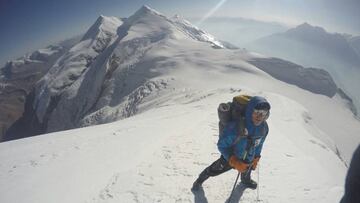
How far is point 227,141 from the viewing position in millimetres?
5371

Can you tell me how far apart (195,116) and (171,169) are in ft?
20.8

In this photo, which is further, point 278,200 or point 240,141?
point 278,200

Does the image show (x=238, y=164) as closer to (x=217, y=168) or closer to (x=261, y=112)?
(x=217, y=168)

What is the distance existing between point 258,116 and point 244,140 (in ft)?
1.73

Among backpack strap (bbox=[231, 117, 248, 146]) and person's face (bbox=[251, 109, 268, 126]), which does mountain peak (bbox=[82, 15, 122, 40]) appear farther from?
person's face (bbox=[251, 109, 268, 126])

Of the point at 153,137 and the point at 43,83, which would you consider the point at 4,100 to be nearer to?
the point at 43,83

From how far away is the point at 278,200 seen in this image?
20.0 feet

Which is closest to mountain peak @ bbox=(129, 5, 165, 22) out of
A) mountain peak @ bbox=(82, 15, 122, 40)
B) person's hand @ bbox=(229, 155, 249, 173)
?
mountain peak @ bbox=(82, 15, 122, 40)

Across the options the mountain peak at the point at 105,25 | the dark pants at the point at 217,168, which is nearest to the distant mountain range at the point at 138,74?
the mountain peak at the point at 105,25

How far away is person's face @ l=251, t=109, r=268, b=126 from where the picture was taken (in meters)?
5.09

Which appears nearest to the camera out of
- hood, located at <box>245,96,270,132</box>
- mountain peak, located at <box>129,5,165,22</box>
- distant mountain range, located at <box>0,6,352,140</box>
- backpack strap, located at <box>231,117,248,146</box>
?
hood, located at <box>245,96,270,132</box>

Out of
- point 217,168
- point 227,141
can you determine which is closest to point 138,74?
point 217,168

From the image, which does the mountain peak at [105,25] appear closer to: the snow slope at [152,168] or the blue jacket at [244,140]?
the snow slope at [152,168]

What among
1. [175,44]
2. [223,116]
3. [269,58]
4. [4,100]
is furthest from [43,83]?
[4,100]
